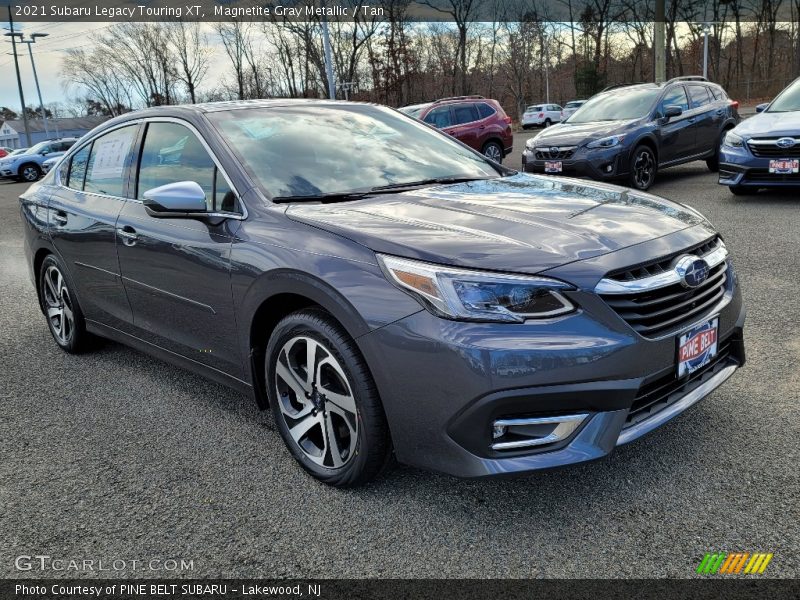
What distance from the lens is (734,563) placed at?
2.29 meters

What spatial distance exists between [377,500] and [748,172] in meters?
7.86

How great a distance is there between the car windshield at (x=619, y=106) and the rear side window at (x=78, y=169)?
8.61 m

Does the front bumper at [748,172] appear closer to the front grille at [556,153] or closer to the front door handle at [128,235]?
the front grille at [556,153]

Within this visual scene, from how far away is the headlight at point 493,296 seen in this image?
2383 millimetres

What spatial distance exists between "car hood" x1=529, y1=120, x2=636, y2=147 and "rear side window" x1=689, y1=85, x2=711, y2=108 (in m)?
1.94

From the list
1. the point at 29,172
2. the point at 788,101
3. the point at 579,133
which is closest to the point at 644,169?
the point at 579,133

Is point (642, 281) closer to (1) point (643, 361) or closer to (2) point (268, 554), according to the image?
(1) point (643, 361)

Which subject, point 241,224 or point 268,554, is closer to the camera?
point 268,554

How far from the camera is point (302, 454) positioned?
3031mm

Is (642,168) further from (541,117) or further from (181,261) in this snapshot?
(541,117)

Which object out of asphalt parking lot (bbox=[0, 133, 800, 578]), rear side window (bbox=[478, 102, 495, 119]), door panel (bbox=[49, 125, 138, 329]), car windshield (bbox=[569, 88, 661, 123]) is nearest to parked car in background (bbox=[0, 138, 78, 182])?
rear side window (bbox=[478, 102, 495, 119])

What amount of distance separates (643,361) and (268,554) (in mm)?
1481

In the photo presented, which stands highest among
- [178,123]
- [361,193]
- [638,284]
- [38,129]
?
[178,123]

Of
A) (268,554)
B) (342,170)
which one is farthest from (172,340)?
(268,554)
